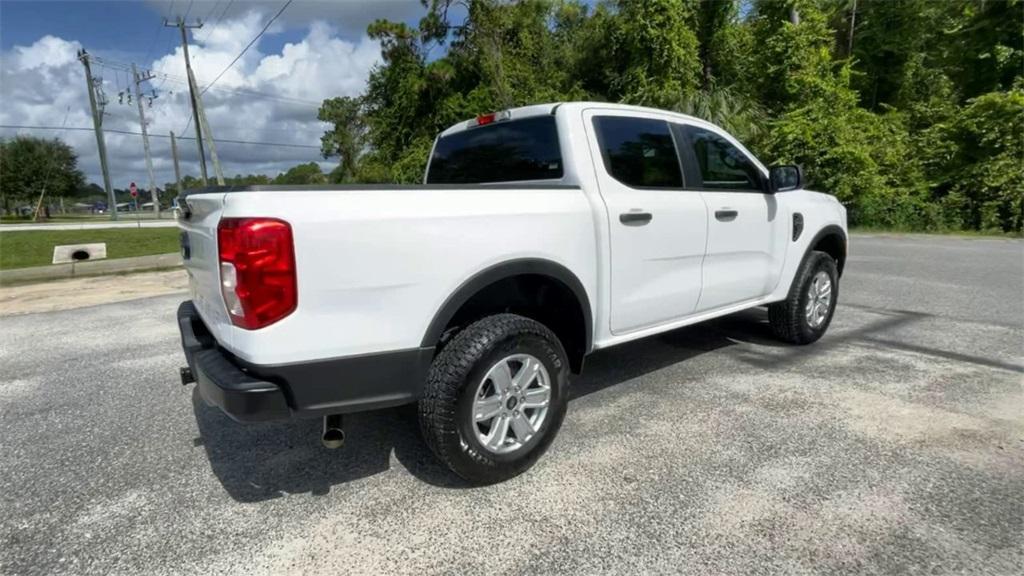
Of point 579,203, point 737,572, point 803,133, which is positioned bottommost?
point 737,572

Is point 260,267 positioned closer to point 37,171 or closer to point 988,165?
point 988,165

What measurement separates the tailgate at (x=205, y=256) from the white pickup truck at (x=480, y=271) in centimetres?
2

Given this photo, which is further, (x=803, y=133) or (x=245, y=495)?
(x=803, y=133)

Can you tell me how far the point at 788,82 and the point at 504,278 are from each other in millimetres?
18138

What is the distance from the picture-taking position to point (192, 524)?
246cm

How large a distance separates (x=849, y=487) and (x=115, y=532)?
3209 millimetres

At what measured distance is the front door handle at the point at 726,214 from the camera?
376 centimetres

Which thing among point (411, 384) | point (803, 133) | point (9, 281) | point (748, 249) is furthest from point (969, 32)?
point (9, 281)

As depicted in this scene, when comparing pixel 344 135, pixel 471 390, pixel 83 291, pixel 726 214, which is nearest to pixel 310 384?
pixel 471 390

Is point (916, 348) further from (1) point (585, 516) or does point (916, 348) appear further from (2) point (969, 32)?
(2) point (969, 32)

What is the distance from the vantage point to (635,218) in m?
3.19

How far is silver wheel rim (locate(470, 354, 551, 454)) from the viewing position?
8.60ft

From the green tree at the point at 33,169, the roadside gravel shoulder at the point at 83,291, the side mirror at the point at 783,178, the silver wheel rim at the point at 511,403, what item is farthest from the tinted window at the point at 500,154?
the green tree at the point at 33,169

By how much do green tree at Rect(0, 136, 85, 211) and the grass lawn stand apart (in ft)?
113
